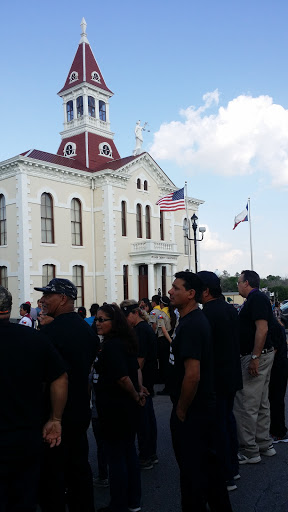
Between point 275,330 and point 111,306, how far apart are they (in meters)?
2.67

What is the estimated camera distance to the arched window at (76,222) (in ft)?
87.7

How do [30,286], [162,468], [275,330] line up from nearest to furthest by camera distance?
[162,468], [275,330], [30,286]

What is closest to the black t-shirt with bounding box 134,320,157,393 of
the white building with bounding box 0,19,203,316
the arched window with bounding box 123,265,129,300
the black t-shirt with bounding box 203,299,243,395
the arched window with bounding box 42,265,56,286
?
the black t-shirt with bounding box 203,299,243,395

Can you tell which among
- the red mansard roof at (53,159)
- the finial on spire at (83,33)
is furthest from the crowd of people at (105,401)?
the finial on spire at (83,33)

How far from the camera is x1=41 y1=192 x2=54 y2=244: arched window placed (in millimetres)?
24844

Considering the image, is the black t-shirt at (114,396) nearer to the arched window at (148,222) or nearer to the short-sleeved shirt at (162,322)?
the short-sleeved shirt at (162,322)

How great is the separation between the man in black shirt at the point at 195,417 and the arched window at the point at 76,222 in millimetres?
23609

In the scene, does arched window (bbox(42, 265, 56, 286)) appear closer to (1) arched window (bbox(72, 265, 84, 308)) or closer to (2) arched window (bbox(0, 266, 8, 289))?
(1) arched window (bbox(72, 265, 84, 308))

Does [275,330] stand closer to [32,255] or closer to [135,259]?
[32,255]

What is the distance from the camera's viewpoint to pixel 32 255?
23.9 metres

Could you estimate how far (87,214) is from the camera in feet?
90.0

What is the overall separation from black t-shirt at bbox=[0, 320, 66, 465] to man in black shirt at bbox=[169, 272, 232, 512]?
111 centimetres

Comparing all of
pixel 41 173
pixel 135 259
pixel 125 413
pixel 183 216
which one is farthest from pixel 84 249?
pixel 125 413

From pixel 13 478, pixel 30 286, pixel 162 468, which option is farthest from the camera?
pixel 30 286
